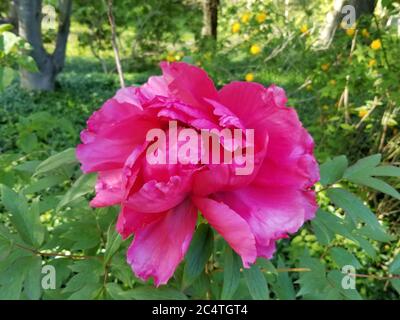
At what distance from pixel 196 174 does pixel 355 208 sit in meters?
0.40

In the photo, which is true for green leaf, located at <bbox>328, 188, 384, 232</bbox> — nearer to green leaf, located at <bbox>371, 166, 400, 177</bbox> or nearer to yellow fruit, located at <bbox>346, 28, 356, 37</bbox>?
green leaf, located at <bbox>371, 166, 400, 177</bbox>

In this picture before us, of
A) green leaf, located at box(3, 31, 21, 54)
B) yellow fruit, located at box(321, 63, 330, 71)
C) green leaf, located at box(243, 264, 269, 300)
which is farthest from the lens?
yellow fruit, located at box(321, 63, 330, 71)

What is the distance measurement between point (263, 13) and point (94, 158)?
9.80 feet

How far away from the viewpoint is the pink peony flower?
579 mm

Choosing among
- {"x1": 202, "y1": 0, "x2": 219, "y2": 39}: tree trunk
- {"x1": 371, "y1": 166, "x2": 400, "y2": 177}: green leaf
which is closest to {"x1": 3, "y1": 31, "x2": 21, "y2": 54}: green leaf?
{"x1": 371, "y1": 166, "x2": 400, "y2": 177}: green leaf

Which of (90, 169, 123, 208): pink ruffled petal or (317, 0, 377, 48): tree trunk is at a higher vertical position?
(317, 0, 377, 48): tree trunk

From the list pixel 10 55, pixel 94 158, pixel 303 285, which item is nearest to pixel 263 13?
pixel 10 55

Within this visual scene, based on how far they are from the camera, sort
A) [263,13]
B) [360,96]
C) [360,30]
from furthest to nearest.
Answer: [263,13], [360,96], [360,30]

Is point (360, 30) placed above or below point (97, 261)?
above

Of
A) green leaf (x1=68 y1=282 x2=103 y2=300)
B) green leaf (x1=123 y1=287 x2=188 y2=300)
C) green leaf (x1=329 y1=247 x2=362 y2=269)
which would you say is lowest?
green leaf (x1=329 y1=247 x2=362 y2=269)

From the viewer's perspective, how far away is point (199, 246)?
0.66m

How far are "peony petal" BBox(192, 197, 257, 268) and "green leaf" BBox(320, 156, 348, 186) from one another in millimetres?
403

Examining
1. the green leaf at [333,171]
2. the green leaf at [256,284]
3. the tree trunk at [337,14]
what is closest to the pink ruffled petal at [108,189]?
the green leaf at [256,284]
